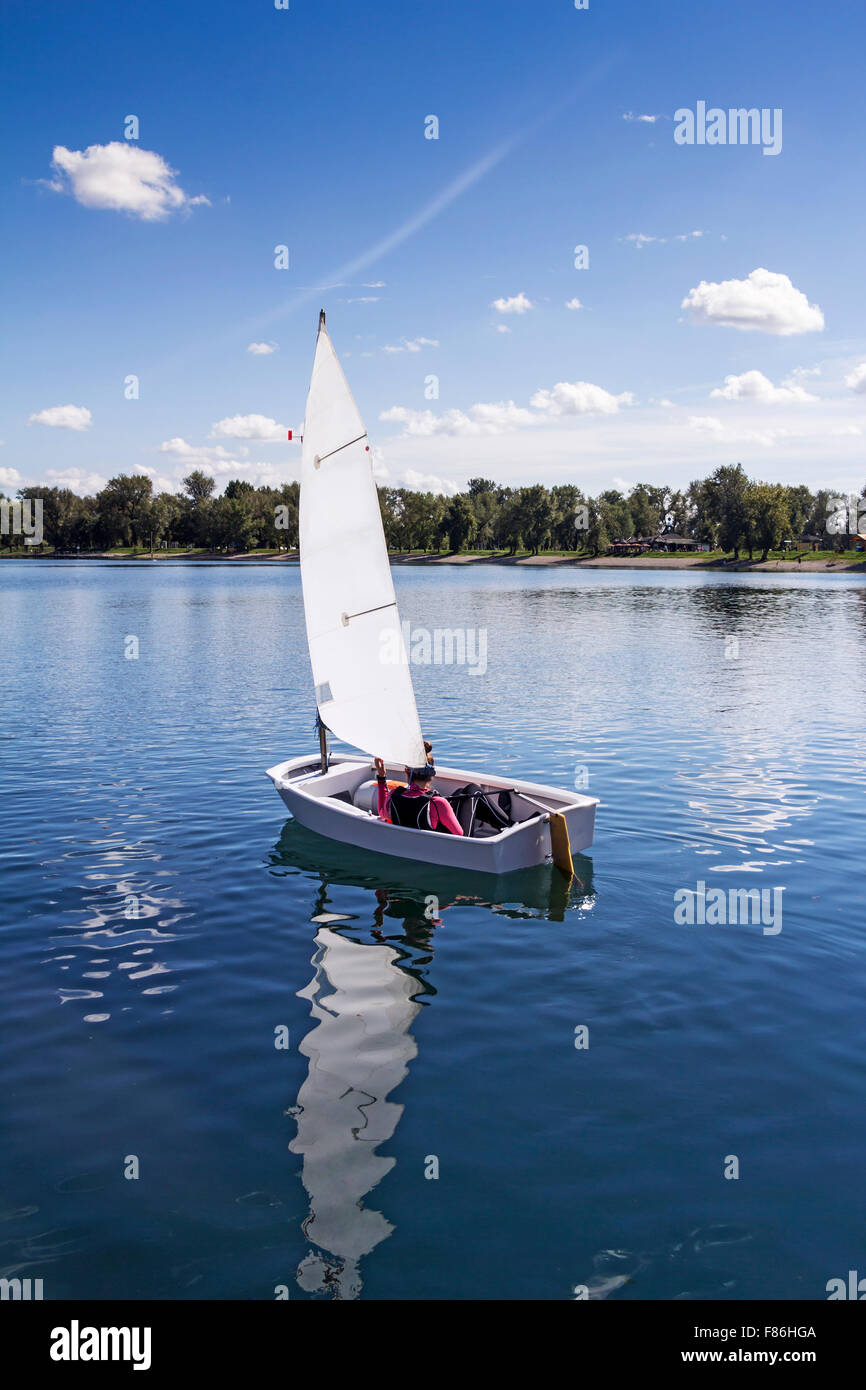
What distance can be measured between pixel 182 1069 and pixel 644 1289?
5.50 metres

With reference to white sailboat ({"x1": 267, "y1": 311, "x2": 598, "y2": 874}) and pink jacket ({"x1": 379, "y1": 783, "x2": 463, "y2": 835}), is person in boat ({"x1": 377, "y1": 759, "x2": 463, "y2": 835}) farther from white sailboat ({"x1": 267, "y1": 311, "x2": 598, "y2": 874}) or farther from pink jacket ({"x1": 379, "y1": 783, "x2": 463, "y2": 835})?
white sailboat ({"x1": 267, "y1": 311, "x2": 598, "y2": 874})

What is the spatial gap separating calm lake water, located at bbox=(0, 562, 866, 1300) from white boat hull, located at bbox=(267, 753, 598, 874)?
0.48m

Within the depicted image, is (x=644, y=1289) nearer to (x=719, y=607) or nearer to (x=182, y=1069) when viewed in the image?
(x=182, y=1069)

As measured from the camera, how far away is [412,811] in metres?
17.0

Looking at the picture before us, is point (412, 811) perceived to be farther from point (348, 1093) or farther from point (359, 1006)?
point (348, 1093)

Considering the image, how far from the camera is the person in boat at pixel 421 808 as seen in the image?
16828 mm

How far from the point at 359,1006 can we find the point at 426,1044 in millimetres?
1327

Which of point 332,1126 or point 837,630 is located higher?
point 837,630

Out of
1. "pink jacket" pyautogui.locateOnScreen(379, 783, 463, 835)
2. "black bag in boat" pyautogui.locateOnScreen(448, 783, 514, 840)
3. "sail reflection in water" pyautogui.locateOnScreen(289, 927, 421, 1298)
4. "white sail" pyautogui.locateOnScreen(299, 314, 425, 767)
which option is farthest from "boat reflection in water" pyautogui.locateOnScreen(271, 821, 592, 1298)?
"white sail" pyautogui.locateOnScreen(299, 314, 425, 767)

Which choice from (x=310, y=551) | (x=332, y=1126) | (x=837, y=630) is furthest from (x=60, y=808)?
(x=837, y=630)

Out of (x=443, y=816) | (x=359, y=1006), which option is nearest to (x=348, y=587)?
(x=443, y=816)

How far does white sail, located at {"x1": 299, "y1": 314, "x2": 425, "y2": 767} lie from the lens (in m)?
18.1

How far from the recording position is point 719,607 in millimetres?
89750
